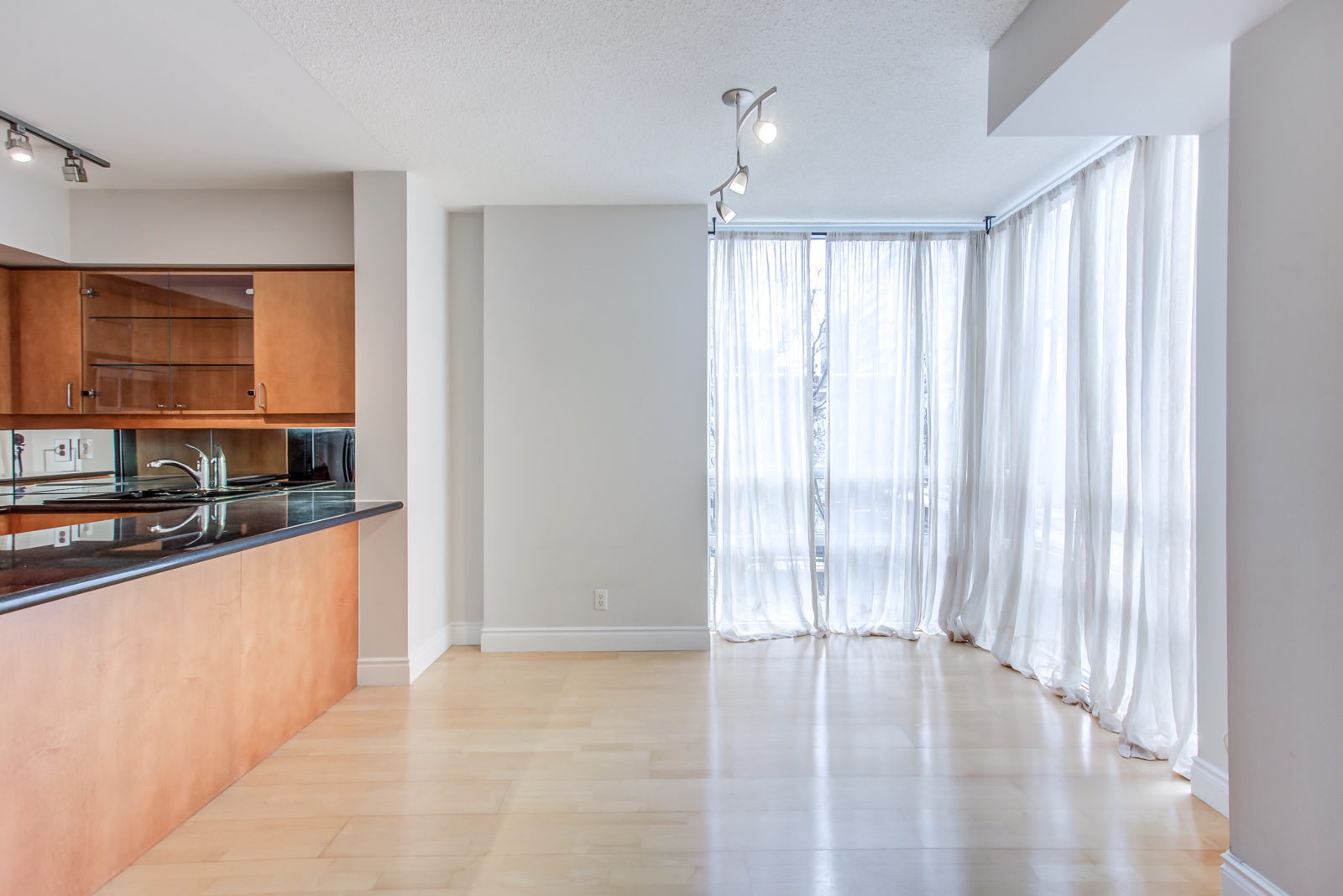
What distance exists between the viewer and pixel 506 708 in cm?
280

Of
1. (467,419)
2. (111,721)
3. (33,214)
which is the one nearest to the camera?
(111,721)

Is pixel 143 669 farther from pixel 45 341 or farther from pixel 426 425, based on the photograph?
pixel 45 341

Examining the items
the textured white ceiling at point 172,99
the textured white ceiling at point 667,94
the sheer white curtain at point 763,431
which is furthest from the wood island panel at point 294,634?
the sheer white curtain at point 763,431

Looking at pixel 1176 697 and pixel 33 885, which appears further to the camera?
pixel 1176 697

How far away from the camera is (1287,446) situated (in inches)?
57.6

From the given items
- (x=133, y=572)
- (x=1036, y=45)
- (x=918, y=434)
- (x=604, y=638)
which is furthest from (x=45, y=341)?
(x=918, y=434)

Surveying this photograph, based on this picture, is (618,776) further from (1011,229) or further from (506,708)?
(1011,229)

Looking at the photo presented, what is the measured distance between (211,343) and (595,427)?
229cm

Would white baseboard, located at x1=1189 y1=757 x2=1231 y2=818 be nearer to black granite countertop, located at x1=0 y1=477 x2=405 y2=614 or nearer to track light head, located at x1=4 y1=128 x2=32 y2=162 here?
black granite countertop, located at x1=0 y1=477 x2=405 y2=614

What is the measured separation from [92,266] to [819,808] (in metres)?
4.66

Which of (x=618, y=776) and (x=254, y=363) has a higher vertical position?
(x=254, y=363)

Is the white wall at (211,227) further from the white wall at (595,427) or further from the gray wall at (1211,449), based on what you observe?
the gray wall at (1211,449)

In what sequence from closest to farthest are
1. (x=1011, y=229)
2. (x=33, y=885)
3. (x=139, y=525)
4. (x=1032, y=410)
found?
(x=33, y=885) < (x=139, y=525) < (x=1032, y=410) < (x=1011, y=229)

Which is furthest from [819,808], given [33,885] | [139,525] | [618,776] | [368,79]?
[368,79]
